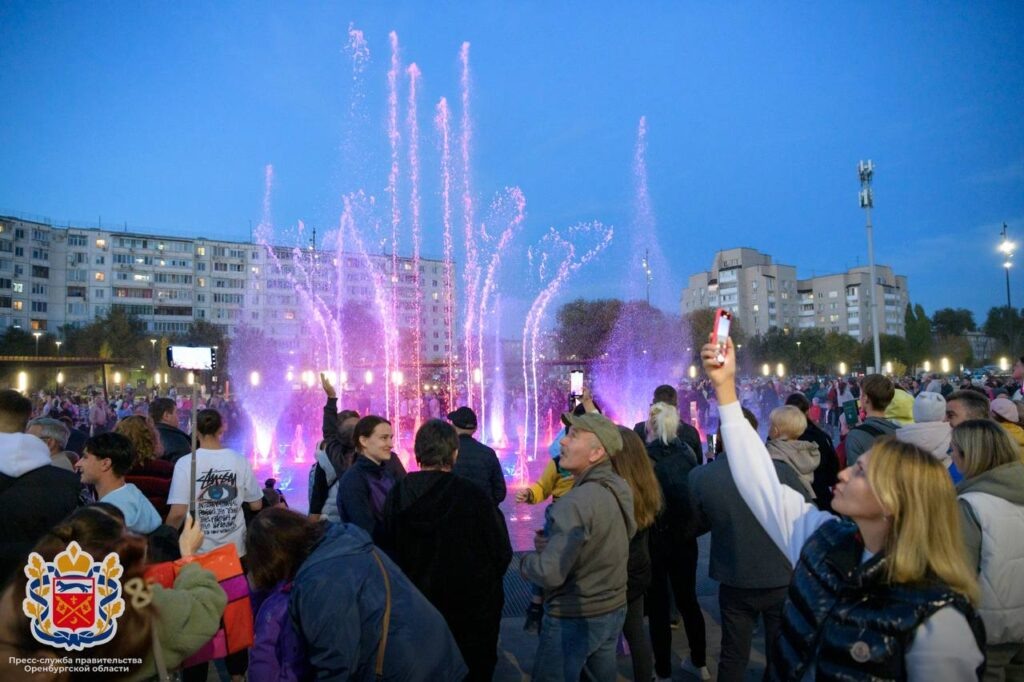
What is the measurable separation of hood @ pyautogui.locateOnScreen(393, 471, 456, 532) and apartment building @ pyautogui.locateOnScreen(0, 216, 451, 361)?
7426 centimetres

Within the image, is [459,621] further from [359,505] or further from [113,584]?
[113,584]

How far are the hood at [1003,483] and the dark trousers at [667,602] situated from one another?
231 cm

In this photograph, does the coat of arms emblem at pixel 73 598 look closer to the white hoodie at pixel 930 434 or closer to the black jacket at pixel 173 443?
the black jacket at pixel 173 443

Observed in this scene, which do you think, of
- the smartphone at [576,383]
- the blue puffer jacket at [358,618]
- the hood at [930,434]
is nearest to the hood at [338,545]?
the blue puffer jacket at [358,618]

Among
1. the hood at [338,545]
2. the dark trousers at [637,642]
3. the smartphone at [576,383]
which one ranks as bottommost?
the dark trousers at [637,642]

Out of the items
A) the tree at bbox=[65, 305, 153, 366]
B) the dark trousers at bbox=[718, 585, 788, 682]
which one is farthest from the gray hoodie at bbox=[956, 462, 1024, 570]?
the tree at bbox=[65, 305, 153, 366]

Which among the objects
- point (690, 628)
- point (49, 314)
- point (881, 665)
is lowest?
point (690, 628)

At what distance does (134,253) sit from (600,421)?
109221 mm

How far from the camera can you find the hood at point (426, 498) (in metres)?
3.81

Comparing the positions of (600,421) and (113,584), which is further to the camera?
(600,421)

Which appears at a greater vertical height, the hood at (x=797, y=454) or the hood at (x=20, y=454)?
the hood at (x=20, y=454)

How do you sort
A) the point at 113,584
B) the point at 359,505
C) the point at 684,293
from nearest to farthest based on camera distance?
1. the point at 113,584
2. the point at 359,505
3. the point at 684,293

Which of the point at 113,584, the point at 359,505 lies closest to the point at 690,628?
the point at 359,505

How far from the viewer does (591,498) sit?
3650mm
